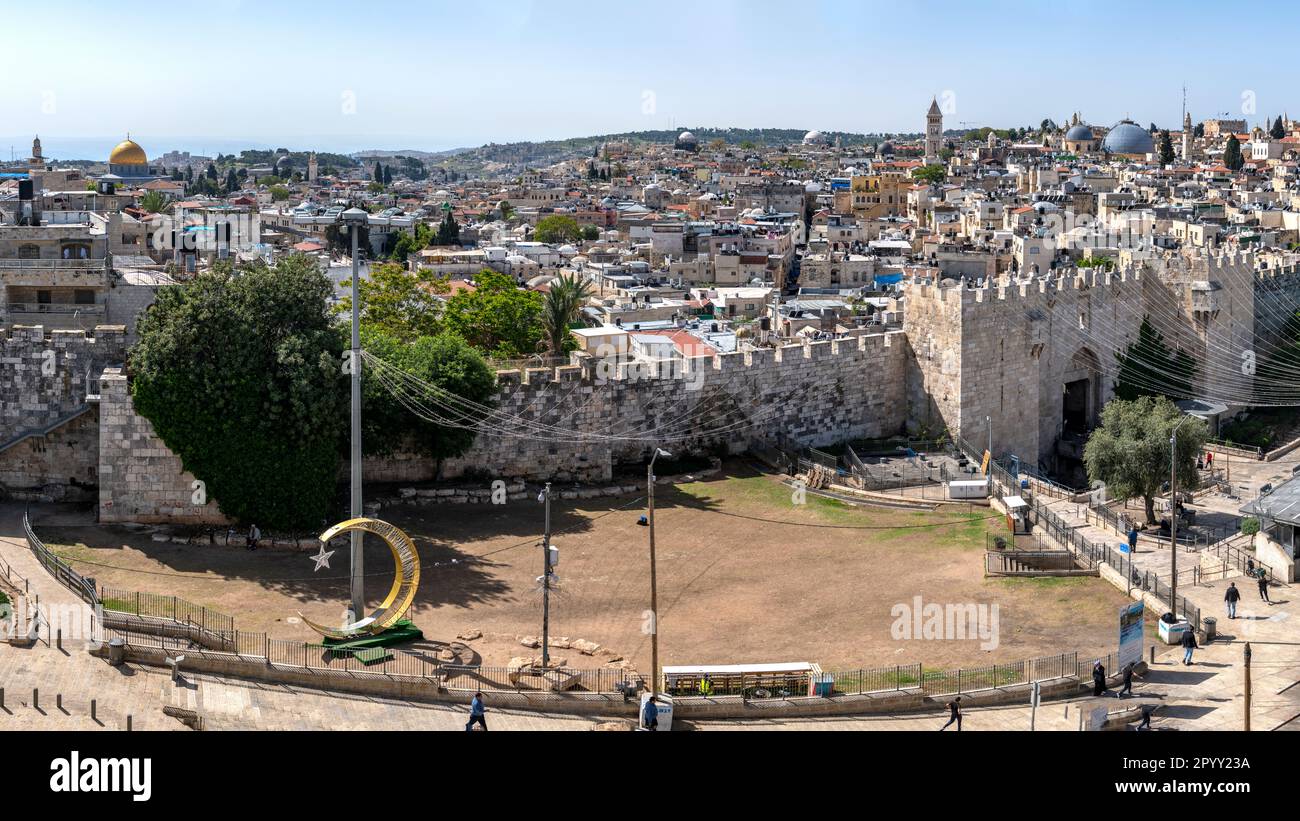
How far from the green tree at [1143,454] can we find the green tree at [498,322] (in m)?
16.5

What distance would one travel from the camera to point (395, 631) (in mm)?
23531

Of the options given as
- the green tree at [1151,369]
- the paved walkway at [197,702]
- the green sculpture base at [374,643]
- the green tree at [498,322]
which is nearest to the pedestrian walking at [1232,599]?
the paved walkway at [197,702]

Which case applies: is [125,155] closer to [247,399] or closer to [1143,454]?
[247,399]

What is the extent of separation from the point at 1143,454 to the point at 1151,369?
1322cm

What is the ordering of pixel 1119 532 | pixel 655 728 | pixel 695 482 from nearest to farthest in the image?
pixel 655 728 → pixel 1119 532 → pixel 695 482

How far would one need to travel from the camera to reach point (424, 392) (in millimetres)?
30250

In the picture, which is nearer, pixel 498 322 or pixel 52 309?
pixel 52 309

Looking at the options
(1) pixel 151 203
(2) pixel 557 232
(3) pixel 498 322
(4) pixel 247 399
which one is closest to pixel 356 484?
(4) pixel 247 399

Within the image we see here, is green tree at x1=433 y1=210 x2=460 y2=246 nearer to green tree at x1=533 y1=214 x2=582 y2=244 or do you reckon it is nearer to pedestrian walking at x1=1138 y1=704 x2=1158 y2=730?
green tree at x1=533 y1=214 x2=582 y2=244

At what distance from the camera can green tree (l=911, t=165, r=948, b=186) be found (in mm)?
Answer: 167250

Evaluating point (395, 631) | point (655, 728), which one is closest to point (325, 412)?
point (395, 631)

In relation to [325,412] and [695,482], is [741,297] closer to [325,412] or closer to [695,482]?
[695,482]

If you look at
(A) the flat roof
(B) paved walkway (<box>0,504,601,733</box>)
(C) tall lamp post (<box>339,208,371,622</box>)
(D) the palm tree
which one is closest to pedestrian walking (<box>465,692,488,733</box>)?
(B) paved walkway (<box>0,504,601,733</box>)

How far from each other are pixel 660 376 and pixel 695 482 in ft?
8.39
